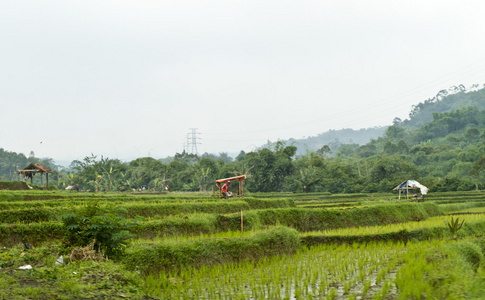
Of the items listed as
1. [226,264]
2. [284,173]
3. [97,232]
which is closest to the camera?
[97,232]

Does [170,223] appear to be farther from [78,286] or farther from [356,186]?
Answer: [356,186]

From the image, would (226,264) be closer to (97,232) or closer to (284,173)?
(97,232)

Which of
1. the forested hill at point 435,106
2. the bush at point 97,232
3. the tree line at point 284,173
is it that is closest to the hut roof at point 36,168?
the tree line at point 284,173

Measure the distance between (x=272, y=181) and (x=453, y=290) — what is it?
4979cm

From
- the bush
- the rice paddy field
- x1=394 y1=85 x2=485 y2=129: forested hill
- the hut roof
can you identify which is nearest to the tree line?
the hut roof

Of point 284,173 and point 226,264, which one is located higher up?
point 284,173

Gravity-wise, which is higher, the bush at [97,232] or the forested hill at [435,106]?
the forested hill at [435,106]

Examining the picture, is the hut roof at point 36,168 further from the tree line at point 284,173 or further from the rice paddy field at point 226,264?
the rice paddy field at point 226,264

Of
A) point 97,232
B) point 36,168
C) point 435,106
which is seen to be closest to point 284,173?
point 36,168

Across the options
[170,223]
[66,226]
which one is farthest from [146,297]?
[170,223]

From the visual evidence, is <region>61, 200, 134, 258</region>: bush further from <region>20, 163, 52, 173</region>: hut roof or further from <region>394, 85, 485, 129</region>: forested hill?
<region>394, 85, 485, 129</region>: forested hill

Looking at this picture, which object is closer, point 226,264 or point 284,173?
point 226,264

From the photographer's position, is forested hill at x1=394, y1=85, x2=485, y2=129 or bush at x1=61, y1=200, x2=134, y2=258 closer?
bush at x1=61, y1=200, x2=134, y2=258

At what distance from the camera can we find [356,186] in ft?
171
